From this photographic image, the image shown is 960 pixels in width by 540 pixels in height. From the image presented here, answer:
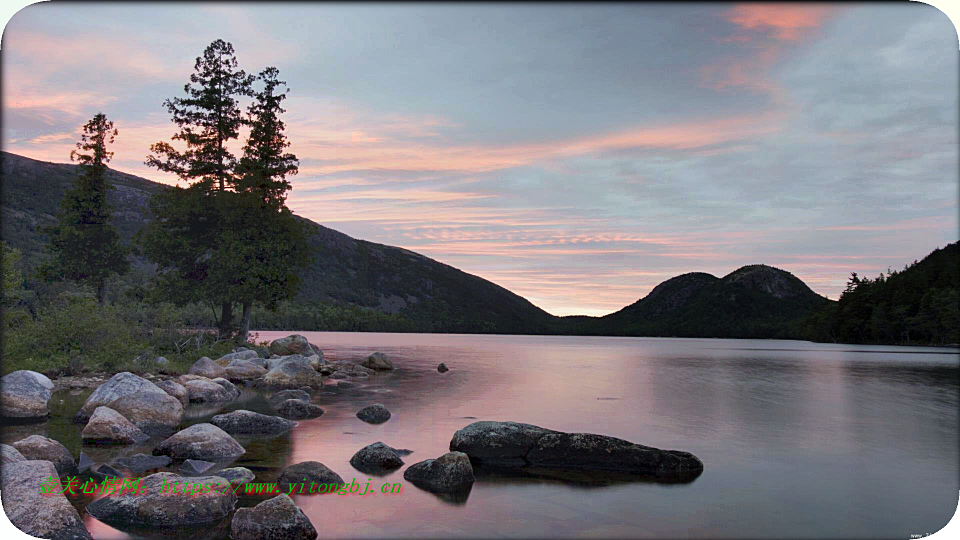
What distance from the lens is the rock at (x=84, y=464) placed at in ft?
44.1

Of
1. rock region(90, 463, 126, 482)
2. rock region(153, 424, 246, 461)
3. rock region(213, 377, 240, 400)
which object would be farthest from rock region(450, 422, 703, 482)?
rock region(213, 377, 240, 400)

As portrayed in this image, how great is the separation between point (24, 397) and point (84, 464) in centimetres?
938

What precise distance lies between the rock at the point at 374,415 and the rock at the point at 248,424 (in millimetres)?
3377

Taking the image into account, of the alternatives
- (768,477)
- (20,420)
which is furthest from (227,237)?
(768,477)

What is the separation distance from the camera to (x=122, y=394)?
1988 centimetres

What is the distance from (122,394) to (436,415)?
1113cm

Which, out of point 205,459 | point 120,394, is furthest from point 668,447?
point 120,394

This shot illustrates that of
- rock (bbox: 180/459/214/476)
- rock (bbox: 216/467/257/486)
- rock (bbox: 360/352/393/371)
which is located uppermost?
rock (bbox: 216/467/257/486)

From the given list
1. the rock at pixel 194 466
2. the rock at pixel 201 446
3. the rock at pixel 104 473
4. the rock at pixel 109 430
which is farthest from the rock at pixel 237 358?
the rock at pixel 104 473

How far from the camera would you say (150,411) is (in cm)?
1961

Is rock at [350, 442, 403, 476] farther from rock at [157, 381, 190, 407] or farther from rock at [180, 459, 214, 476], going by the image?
rock at [157, 381, 190, 407]

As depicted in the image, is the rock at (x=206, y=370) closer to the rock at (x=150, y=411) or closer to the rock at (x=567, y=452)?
the rock at (x=150, y=411)

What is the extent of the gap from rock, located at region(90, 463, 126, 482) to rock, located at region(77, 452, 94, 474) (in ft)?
0.71

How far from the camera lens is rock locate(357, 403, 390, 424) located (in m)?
22.6
